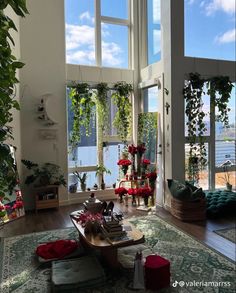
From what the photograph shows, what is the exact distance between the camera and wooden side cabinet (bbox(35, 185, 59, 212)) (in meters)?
4.57

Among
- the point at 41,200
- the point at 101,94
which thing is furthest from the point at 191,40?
the point at 41,200

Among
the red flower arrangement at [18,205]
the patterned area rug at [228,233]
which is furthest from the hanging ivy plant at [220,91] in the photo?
the red flower arrangement at [18,205]

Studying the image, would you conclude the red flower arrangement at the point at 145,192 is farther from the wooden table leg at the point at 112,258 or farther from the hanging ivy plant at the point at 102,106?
the wooden table leg at the point at 112,258

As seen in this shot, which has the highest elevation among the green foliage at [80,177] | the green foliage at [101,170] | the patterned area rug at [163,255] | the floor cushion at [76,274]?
the green foliage at [101,170]

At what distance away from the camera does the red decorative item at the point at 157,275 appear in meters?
2.25

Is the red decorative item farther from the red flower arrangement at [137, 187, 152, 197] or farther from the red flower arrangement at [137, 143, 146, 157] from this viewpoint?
the red flower arrangement at [137, 143, 146, 157]

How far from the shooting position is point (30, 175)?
4633mm

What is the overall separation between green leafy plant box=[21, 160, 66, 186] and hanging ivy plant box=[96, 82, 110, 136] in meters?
1.18

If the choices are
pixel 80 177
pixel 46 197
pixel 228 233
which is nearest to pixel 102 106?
pixel 80 177

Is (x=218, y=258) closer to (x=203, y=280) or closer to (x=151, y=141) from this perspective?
(x=203, y=280)

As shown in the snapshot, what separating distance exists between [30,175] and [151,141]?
2.26 meters

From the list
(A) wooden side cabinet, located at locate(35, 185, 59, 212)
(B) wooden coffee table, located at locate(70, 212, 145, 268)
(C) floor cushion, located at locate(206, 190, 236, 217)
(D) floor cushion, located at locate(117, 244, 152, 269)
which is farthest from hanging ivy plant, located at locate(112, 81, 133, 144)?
(B) wooden coffee table, located at locate(70, 212, 145, 268)

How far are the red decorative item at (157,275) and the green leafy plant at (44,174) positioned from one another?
2790mm

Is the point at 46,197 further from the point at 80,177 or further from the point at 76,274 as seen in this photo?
the point at 76,274
